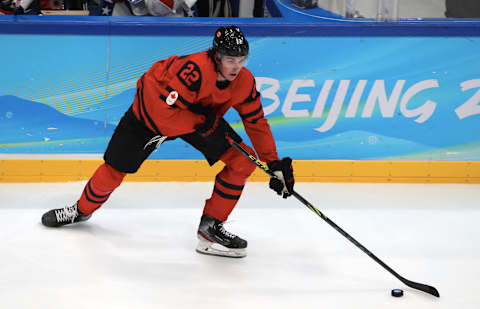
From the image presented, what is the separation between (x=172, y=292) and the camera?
8.59 feet

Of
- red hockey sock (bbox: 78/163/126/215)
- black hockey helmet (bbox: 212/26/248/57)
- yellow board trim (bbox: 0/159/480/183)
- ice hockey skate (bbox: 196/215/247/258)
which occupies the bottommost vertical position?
yellow board trim (bbox: 0/159/480/183)

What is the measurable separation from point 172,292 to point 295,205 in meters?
1.32

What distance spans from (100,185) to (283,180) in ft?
2.90

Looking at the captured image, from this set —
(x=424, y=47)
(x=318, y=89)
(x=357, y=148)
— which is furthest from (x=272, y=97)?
(x=424, y=47)

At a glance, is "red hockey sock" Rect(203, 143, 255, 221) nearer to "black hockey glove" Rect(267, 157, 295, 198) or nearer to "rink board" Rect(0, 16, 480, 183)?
"black hockey glove" Rect(267, 157, 295, 198)

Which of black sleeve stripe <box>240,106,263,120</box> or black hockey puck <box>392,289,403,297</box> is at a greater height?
black sleeve stripe <box>240,106,263,120</box>

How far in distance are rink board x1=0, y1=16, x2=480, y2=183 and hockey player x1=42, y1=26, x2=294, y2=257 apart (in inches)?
37.6

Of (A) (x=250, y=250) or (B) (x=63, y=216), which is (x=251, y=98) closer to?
(A) (x=250, y=250)

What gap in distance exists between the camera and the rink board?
3891 millimetres

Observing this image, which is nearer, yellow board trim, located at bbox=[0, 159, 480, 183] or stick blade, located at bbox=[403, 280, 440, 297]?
stick blade, located at bbox=[403, 280, 440, 297]

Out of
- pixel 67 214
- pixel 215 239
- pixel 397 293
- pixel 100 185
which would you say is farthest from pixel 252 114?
pixel 67 214

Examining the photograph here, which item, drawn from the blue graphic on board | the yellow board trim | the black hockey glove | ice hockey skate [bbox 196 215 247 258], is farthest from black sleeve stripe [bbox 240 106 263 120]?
the yellow board trim

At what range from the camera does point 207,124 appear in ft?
8.95

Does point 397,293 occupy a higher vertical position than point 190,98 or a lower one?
lower
